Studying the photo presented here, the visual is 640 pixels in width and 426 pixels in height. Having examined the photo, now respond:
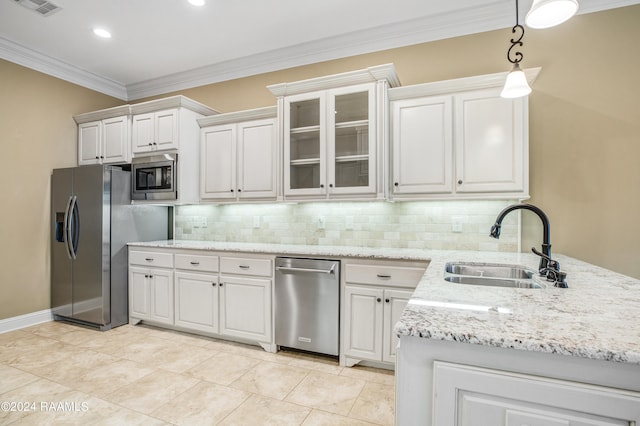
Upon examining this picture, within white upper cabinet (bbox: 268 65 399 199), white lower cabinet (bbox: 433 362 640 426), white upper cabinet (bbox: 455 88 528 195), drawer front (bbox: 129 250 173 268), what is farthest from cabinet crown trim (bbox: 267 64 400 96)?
white lower cabinet (bbox: 433 362 640 426)

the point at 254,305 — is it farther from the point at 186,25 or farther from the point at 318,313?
the point at 186,25

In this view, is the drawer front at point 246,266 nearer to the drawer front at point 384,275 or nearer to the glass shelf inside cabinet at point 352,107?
the drawer front at point 384,275

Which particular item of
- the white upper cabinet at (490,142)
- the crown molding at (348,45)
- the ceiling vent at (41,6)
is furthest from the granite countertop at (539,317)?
the ceiling vent at (41,6)

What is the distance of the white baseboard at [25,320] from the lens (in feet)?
10.7

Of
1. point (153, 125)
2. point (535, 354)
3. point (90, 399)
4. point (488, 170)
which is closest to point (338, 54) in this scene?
point (488, 170)

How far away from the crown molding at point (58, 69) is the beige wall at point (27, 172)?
71 millimetres

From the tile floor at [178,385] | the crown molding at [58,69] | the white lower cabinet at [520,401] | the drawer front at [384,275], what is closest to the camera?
the white lower cabinet at [520,401]

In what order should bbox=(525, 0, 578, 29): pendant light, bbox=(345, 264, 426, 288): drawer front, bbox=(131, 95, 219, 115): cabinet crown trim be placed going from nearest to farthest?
1. bbox=(525, 0, 578, 29): pendant light
2. bbox=(345, 264, 426, 288): drawer front
3. bbox=(131, 95, 219, 115): cabinet crown trim

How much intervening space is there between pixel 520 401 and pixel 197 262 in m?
2.89

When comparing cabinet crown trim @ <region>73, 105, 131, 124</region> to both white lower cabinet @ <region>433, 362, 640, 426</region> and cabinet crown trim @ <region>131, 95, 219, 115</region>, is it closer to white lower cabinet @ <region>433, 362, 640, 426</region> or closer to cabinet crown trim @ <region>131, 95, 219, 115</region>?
cabinet crown trim @ <region>131, 95, 219, 115</region>

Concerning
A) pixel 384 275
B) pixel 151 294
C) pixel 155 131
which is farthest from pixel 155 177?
pixel 384 275

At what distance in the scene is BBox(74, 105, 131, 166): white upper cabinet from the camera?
12.1 ft

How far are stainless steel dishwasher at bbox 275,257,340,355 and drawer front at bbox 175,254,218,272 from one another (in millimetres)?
711

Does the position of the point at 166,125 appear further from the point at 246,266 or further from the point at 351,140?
the point at 351,140
